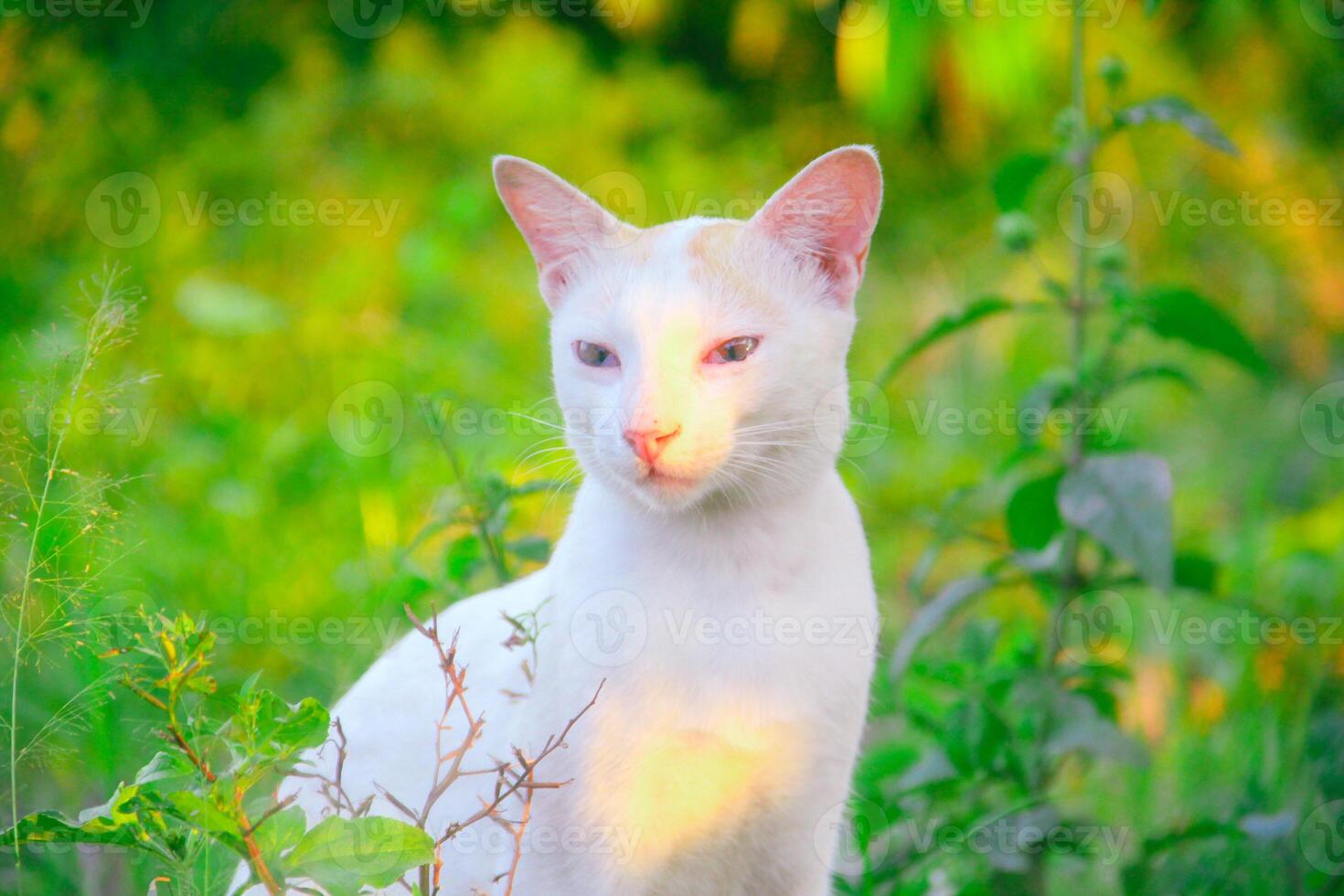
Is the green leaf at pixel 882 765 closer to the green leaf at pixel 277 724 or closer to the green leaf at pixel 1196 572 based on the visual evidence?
the green leaf at pixel 1196 572

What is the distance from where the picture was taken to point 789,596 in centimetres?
148

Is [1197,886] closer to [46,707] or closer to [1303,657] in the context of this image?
[1303,657]

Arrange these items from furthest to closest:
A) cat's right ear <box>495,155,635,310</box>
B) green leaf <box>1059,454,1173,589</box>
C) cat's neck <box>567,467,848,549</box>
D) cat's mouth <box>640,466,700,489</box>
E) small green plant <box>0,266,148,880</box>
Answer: green leaf <box>1059,454,1173,589</box>, cat's right ear <box>495,155,635,310</box>, cat's neck <box>567,467,848,549</box>, cat's mouth <box>640,466,700,489</box>, small green plant <box>0,266,148,880</box>

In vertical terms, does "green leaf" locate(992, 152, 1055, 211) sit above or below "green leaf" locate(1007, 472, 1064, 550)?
above

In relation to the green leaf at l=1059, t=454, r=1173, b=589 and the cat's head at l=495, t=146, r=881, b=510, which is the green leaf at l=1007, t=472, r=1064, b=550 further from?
the cat's head at l=495, t=146, r=881, b=510

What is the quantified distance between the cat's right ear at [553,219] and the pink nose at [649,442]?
349 millimetres

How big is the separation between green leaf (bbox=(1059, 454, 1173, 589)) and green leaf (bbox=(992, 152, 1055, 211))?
44cm

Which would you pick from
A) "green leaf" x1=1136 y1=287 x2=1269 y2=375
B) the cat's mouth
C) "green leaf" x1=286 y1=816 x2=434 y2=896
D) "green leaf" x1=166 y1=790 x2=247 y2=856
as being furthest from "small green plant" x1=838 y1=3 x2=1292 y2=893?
"green leaf" x1=166 y1=790 x2=247 y2=856

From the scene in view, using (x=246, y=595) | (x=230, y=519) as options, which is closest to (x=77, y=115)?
(x=230, y=519)

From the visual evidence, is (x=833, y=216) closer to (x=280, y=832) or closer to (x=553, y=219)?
(x=553, y=219)

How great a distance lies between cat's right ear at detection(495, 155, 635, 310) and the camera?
63.7 inches

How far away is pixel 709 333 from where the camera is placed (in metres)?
1.48

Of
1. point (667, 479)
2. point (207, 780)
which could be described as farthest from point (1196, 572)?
point (207, 780)

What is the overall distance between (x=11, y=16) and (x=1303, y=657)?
4.00 m
